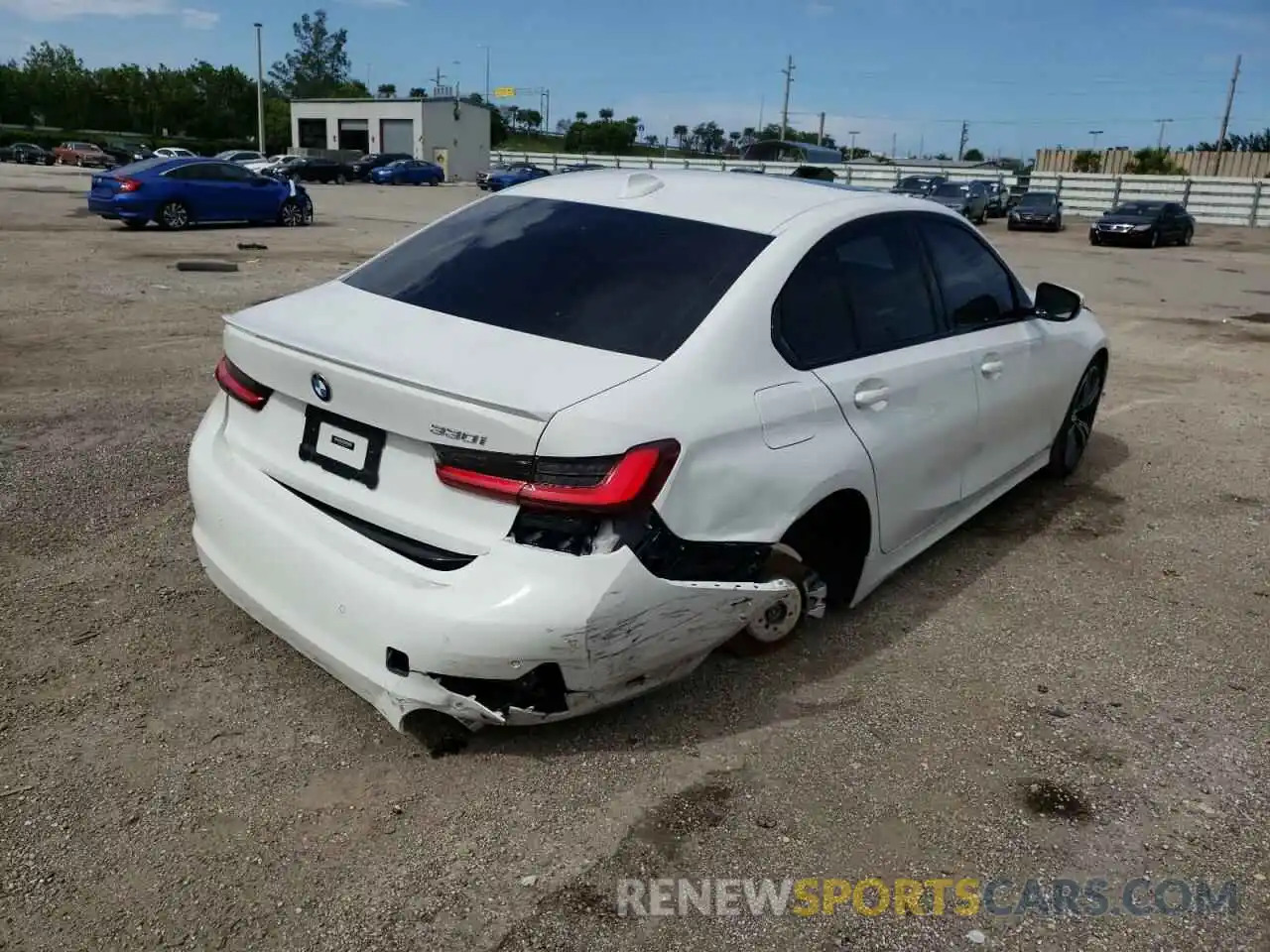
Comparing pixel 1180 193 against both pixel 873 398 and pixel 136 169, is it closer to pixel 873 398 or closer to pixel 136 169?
pixel 136 169

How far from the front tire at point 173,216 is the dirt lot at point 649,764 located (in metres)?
15.8

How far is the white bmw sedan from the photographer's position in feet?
8.53

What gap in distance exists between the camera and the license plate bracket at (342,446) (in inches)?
111

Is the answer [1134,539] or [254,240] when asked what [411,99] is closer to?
[254,240]

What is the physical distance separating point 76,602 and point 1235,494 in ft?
19.1

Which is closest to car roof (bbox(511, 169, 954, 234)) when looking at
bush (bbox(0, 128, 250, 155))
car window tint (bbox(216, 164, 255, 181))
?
car window tint (bbox(216, 164, 255, 181))

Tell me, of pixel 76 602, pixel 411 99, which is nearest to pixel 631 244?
pixel 76 602

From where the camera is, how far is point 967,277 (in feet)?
14.5

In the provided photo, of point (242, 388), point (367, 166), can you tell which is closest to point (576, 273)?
point (242, 388)

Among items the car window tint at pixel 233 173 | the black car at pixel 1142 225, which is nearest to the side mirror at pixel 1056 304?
the car window tint at pixel 233 173

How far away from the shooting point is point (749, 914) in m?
2.43

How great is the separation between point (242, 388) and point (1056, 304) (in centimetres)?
365

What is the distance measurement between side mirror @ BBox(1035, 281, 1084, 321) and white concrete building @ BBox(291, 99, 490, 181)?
2548 inches

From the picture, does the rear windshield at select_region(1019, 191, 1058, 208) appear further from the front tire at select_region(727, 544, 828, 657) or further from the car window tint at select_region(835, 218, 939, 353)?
the front tire at select_region(727, 544, 828, 657)
